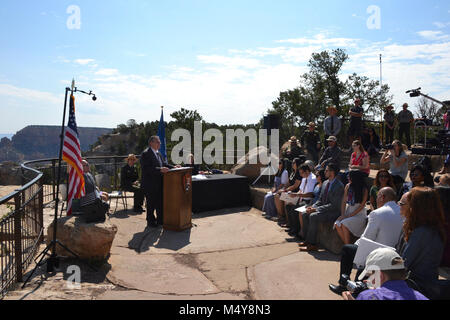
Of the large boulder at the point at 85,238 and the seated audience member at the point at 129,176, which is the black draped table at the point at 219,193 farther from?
the large boulder at the point at 85,238

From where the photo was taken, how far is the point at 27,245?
17.9 ft

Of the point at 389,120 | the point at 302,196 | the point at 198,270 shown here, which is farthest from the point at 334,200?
the point at 389,120

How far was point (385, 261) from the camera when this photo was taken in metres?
2.62

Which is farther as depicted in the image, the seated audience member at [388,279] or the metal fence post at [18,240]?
the metal fence post at [18,240]

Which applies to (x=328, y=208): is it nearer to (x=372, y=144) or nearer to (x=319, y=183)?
(x=319, y=183)

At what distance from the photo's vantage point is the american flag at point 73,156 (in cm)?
554

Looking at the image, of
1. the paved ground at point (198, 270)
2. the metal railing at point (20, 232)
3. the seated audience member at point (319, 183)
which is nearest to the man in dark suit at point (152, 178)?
the paved ground at point (198, 270)

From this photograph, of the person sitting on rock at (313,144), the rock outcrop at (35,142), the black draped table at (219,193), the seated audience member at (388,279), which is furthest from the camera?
the rock outcrop at (35,142)

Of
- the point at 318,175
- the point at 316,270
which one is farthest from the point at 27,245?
the point at 318,175

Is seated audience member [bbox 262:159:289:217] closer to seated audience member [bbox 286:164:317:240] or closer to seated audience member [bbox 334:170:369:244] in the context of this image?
seated audience member [bbox 286:164:317:240]

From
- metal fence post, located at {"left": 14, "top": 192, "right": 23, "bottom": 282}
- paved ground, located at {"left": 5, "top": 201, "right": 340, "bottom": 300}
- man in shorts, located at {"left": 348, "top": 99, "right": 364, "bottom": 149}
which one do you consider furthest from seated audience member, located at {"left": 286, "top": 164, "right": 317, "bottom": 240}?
man in shorts, located at {"left": 348, "top": 99, "right": 364, "bottom": 149}

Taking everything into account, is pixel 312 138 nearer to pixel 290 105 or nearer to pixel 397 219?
pixel 397 219

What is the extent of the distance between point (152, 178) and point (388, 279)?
5636 millimetres
